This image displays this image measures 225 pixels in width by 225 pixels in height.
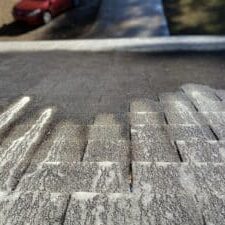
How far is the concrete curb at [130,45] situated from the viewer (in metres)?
11.2

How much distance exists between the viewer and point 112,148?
14.1 feet

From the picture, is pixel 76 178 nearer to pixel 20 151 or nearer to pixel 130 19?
pixel 20 151

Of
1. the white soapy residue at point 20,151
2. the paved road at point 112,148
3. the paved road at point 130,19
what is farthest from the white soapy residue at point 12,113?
the paved road at point 130,19

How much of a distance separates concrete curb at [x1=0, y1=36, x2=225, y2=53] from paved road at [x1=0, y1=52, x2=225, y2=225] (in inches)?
106

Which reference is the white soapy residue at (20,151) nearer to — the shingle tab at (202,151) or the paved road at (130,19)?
the shingle tab at (202,151)

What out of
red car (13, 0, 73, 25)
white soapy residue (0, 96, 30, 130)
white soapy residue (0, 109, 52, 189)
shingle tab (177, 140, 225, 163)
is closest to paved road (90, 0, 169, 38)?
red car (13, 0, 73, 25)

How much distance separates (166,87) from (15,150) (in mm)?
3999

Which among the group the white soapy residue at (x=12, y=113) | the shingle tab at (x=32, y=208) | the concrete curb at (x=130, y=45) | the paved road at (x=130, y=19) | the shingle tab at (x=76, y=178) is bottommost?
the paved road at (x=130, y=19)

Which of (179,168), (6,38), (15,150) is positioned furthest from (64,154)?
(6,38)

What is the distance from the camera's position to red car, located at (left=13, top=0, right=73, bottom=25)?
19031 millimetres

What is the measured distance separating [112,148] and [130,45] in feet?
25.7

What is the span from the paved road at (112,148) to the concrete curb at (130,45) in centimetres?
269

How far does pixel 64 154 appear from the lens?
13.7 feet

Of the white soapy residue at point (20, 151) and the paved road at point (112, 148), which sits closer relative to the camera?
the paved road at point (112, 148)
